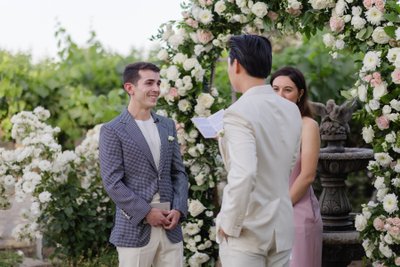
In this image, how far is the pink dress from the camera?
4457 millimetres

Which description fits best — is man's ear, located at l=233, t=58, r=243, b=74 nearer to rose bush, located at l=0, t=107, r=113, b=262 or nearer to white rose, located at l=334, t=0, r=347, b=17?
white rose, located at l=334, t=0, r=347, b=17

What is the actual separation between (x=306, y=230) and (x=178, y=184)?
80 cm

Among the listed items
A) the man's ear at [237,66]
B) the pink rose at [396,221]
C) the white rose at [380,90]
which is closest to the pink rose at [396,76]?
the white rose at [380,90]

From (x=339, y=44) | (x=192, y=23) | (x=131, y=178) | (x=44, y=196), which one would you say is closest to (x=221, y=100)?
(x=192, y=23)

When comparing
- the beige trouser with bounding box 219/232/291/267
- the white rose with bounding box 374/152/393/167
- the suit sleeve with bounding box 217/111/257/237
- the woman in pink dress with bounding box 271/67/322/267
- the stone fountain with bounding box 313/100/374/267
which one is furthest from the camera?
the stone fountain with bounding box 313/100/374/267

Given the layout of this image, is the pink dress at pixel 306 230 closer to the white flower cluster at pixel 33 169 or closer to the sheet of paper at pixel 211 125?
the sheet of paper at pixel 211 125

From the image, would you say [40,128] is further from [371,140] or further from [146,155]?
[371,140]

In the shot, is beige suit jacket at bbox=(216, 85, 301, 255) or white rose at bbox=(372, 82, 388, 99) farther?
white rose at bbox=(372, 82, 388, 99)

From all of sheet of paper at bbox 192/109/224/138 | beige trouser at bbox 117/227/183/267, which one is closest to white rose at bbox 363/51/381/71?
sheet of paper at bbox 192/109/224/138

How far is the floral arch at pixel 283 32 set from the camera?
451cm

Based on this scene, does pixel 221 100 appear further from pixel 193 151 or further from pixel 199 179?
pixel 199 179

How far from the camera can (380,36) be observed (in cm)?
450

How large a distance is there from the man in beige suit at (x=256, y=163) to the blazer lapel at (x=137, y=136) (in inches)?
40.6

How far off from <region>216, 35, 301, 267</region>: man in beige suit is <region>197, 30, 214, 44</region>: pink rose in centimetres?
227
